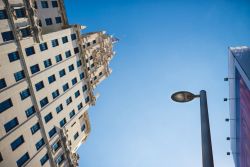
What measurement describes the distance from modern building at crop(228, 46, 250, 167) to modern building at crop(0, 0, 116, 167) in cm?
2523

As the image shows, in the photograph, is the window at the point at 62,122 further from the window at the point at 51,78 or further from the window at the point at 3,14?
the window at the point at 3,14

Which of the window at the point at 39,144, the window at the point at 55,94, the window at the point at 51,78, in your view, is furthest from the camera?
the window at the point at 55,94

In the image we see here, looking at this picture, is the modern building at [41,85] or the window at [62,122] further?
the window at [62,122]

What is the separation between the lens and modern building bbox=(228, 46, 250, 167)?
41719 millimetres

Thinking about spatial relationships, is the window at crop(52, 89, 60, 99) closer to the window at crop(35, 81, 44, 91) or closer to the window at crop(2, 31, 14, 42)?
the window at crop(35, 81, 44, 91)

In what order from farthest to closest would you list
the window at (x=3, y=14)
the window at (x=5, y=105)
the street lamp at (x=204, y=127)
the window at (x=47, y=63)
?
the window at (x=47, y=63), the window at (x=3, y=14), the window at (x=5, y=105), the street lamp at (x=204, y=127)

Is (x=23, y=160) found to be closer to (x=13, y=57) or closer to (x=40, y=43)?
(x=13, y=57)

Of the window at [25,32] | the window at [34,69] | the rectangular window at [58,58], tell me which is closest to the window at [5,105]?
the window at [34,69]

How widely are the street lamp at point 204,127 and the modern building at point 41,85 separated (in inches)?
1021

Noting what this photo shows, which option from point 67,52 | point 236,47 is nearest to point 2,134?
point 67,52

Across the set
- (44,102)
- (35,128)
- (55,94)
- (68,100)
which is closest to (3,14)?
(44,102)

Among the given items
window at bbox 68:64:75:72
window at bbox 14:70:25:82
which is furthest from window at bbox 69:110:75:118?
window at bbox 14:70:25:82

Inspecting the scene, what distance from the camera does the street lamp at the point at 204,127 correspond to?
5.58m

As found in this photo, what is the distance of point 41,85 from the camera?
3659 centimetres
